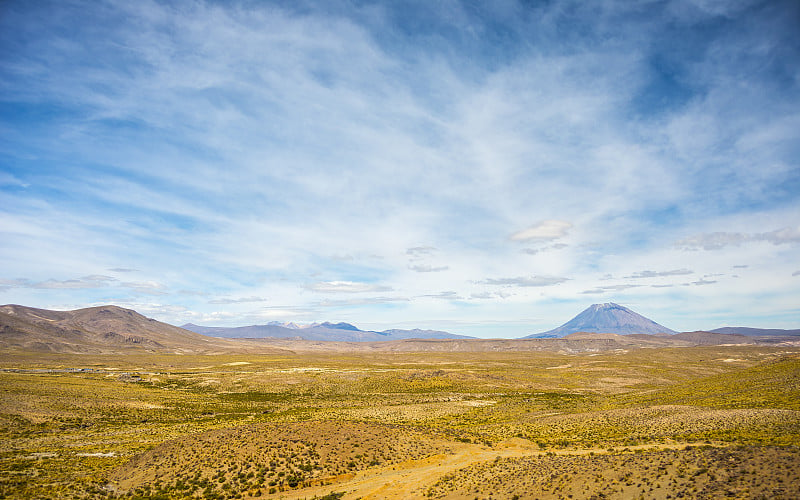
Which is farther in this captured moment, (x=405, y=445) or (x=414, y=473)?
(x=405, y=445)

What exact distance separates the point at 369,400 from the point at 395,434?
33.8m

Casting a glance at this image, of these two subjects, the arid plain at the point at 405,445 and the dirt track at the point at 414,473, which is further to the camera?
the dirt track at the point at 414,473

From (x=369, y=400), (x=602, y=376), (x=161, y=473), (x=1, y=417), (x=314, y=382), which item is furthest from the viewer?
(x=602, y=376)

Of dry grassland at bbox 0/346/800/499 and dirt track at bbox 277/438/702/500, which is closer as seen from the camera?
dry grassland at bbox 0/346/800/499

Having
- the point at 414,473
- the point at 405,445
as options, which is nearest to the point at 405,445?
the point at 405,445

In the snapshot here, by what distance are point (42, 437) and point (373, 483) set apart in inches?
1494

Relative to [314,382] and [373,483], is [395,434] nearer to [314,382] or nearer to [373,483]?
[373,483]

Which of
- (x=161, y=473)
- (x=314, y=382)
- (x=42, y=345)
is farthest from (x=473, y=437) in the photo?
(x=42, y=345)

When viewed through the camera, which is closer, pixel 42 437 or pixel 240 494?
pixel 240 494

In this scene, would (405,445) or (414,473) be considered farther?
(405,445)

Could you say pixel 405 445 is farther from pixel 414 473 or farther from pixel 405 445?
pixel 414 473

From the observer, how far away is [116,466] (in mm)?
31328

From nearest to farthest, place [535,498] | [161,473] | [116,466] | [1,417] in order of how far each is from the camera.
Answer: [535,498], [161,473], [116,466], [1,417]

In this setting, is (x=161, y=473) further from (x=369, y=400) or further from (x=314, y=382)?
(x=314, y=382)
